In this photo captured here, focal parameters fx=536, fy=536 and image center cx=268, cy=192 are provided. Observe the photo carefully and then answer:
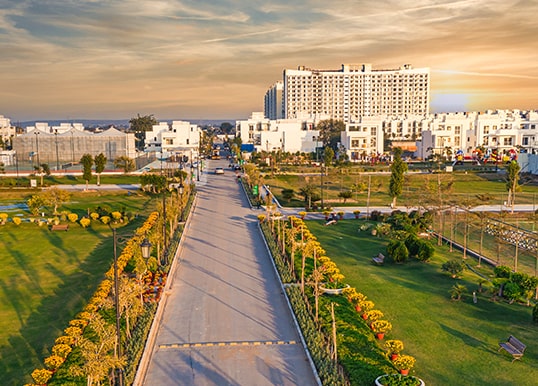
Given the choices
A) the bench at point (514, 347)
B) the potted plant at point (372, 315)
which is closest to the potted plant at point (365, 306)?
the potted plant at point (372, 315)

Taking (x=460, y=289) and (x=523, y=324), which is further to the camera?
(x=460, y=289)

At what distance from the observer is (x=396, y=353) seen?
13.2m

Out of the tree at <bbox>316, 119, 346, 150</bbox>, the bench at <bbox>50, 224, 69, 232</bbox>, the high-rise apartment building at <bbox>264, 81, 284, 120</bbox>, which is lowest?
the bench at <bbox>50, 224, 69, 232</bbox>

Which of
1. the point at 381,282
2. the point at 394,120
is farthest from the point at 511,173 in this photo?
the point at 394,120

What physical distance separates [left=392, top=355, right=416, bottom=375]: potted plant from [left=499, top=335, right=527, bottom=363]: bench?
2.69 metres

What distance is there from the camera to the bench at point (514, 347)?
13148 millimetres

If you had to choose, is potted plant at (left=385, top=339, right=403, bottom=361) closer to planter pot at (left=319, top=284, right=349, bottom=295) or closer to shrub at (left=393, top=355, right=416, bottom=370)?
shrub at (left=393, top=355, right=416, bottom=370)

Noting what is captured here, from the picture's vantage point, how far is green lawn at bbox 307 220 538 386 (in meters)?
12.7

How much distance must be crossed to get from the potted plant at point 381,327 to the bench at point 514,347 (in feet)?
9.39

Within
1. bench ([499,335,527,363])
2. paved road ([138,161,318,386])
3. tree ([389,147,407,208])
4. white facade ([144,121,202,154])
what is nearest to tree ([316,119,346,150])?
white facade ([144,121,202,154])

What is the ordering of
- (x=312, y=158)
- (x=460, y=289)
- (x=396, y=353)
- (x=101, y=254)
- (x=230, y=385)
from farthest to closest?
(x=312, y=158), (x=101, y=254), (x=460, y=289), (x=396, y=353), (x=230, y=385)

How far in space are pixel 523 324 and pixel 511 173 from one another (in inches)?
899

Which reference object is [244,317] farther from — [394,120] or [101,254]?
[394,120]

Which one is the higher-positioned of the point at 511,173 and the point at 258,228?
the point at 511,173
